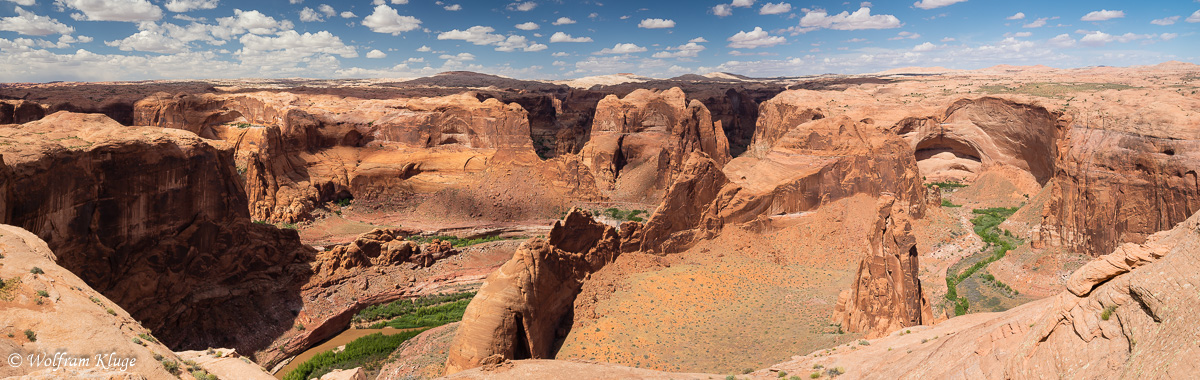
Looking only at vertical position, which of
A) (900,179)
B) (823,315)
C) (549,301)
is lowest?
(823,315)

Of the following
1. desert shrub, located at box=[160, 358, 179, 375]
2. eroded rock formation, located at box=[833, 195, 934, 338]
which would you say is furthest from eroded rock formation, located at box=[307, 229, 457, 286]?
eroded rock formation, located at box=[833, 195, 934, 338]

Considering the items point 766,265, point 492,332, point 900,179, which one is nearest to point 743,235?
point 766,265

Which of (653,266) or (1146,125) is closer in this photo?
(653,266)

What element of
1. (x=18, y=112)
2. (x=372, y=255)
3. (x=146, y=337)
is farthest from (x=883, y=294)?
(x=18, y=112)

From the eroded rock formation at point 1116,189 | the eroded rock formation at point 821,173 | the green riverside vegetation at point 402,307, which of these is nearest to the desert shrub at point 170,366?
the green riverside vegetation at point 402,307

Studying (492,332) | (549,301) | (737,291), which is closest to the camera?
(492,332)

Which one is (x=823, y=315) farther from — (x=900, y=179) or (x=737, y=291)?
(x=900, y=179)

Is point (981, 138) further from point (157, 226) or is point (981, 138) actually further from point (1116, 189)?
Answer: point (157, 226)

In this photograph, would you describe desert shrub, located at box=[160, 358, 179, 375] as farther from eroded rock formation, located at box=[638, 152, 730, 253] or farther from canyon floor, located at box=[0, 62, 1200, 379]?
eroded rock formation, located at box=[638, 152, 730, 253]
